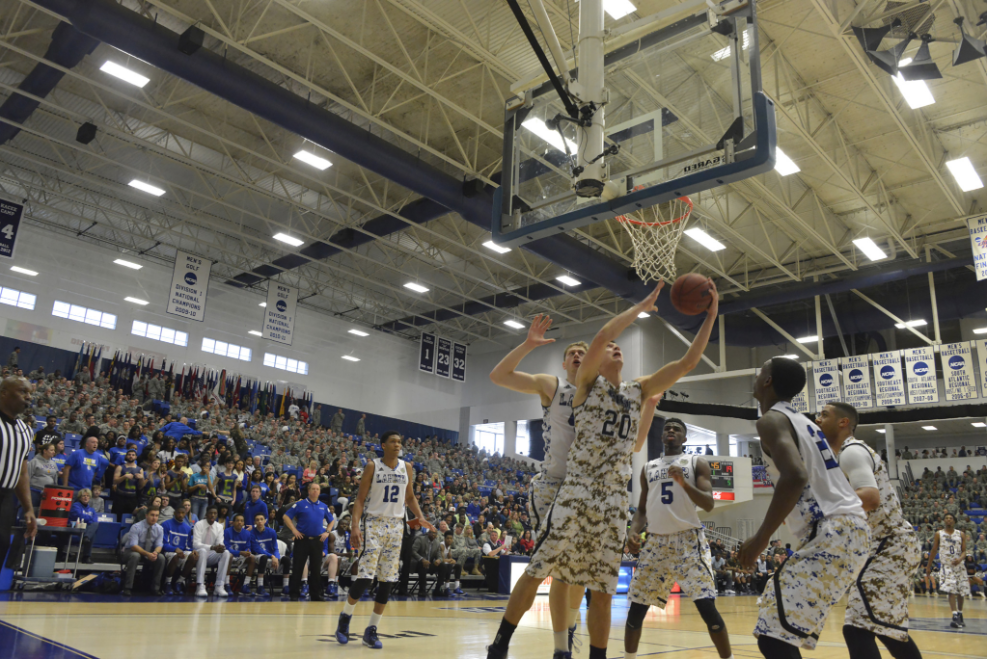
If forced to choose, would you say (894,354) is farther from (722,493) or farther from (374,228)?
(374,228)

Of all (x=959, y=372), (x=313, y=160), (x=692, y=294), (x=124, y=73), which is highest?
(x=124, y=73)

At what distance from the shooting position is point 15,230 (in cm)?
1778

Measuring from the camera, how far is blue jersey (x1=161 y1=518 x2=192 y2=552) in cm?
980

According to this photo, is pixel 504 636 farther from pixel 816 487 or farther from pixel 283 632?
pixel 283 632

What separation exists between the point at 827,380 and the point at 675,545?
666 inches

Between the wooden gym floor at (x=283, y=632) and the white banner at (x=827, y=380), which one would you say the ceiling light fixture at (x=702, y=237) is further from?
the wooden gym floor at (x=283, y=632)

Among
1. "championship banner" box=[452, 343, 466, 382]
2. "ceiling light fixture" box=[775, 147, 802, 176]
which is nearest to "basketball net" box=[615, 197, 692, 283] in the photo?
"ceiling light fixture" box=[775, 147, 802, 176]

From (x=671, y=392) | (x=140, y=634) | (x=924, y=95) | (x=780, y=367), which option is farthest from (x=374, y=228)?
(x=780, y=367)

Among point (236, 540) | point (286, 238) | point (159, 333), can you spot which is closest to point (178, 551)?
point (236, 540)

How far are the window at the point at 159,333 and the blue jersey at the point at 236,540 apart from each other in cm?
1564

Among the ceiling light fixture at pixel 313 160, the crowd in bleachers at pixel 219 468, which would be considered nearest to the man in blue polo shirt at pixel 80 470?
the crowd in bleachers at pixel 219 468

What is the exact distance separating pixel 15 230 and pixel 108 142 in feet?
10.5

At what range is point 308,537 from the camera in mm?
10516

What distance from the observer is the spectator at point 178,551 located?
31.9 ft
